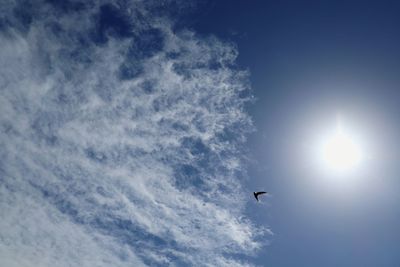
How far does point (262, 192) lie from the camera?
1612 inches
